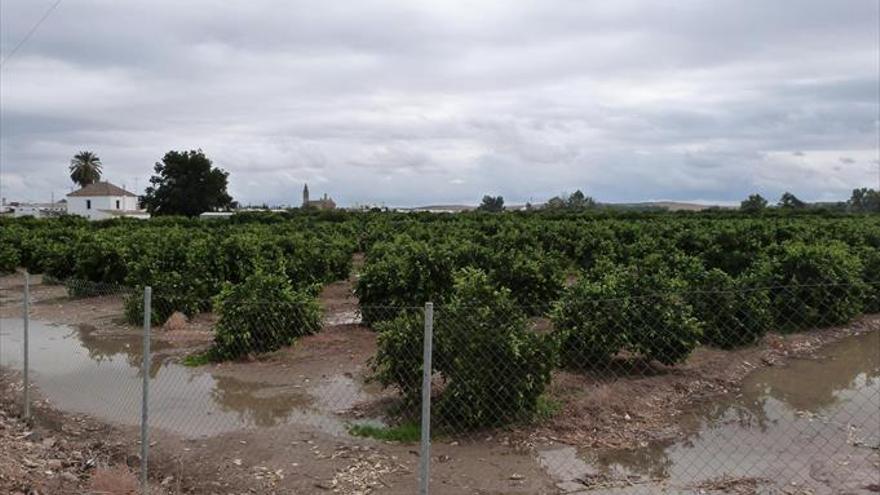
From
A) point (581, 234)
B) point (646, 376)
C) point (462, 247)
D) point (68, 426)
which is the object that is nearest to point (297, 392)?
point (68, 426)

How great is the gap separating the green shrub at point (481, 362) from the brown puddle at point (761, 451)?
0.65 m

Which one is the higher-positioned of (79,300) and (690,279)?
(690,279)

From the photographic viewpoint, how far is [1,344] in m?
14.0

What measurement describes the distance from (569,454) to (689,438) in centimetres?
149

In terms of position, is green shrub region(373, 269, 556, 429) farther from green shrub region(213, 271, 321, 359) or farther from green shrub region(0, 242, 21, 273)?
green shrub region(0, 242, 21, 273)

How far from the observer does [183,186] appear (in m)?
78.3

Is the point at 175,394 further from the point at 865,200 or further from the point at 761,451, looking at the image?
the point at 865,200

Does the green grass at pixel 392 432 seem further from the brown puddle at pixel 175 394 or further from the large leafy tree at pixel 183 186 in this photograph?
the large leafy tree at pixel 183 186

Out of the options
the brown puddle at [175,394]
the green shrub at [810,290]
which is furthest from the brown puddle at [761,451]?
the green shrub at [810,290]

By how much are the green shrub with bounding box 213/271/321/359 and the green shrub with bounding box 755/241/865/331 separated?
8368 mm

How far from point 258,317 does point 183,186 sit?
7130cm

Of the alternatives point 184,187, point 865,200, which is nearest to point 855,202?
point 865,200

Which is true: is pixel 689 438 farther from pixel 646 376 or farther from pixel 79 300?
pixel 79 300

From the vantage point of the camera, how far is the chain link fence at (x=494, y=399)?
6488 millimetres
